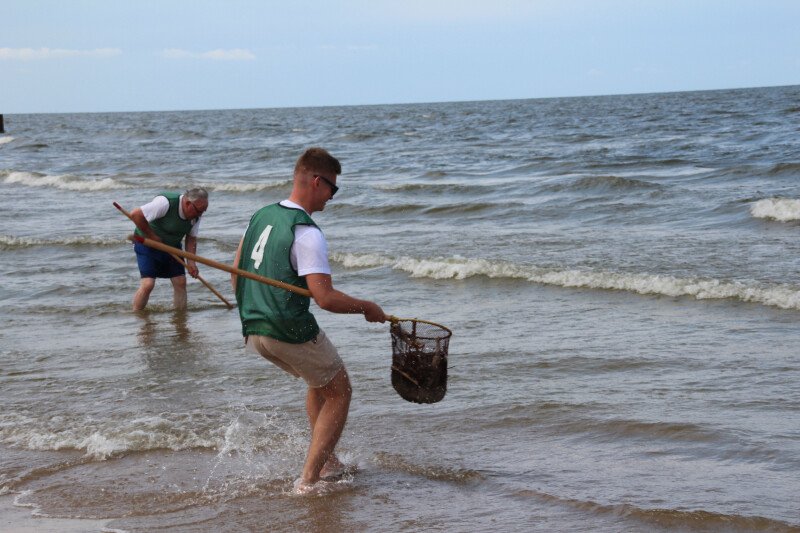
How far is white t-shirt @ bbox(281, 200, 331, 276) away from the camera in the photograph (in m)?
4.55

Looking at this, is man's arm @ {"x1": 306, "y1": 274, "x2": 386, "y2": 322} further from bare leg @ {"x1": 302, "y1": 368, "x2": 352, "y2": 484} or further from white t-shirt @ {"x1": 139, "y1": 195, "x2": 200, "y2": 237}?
white t-shirt @ {"x1": 139, "y1": 195, "x2": 200, "y2": 237}

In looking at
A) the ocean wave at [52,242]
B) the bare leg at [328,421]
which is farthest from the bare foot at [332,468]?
the ocean wave at [52,242]

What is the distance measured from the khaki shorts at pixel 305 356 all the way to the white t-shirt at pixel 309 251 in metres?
0.43

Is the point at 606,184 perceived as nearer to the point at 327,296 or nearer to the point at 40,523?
the point at 327,296

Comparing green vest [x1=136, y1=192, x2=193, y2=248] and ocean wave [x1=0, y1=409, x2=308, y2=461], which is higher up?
green vest [x1=136, y1=192, x2=193, y2=248]

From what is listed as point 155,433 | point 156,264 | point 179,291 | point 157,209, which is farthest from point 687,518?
point 179,291

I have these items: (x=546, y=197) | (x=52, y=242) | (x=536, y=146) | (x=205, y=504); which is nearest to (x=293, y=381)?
(x=205, y=504)

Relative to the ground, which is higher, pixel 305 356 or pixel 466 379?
pixel 305 356

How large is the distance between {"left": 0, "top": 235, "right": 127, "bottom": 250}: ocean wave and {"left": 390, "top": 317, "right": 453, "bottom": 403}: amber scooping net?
1083 centimetres

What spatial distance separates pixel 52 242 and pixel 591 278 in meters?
8.77

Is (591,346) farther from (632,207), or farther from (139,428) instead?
(632,207)

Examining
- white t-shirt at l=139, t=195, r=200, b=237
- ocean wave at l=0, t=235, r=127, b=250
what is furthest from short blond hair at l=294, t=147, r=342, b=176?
ocean wave at l=0, t=235, r=127, b=250

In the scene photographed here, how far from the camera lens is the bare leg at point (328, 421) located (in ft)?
16.7

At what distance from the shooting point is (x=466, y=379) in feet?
24.4
